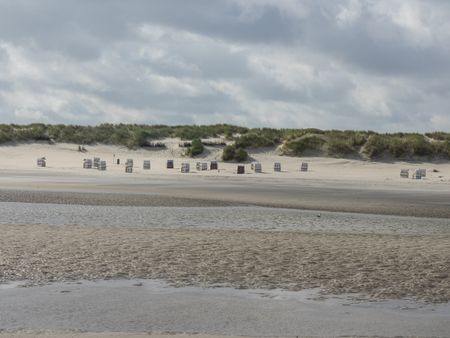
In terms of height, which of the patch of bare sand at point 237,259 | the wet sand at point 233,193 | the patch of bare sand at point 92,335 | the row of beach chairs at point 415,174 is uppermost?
the row of beach chairs at point 415,174

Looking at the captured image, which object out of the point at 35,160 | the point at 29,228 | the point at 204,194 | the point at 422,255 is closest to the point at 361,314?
the point at 422,255

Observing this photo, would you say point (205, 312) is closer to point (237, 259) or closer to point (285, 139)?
point (237, 259)

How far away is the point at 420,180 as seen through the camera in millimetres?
38188

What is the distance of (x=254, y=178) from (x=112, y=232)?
76.3ft

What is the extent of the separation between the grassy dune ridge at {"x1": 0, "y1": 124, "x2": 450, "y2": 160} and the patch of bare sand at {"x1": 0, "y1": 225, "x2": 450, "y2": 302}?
35035mm

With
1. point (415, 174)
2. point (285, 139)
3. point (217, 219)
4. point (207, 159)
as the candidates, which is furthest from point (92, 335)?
point (285, 139)

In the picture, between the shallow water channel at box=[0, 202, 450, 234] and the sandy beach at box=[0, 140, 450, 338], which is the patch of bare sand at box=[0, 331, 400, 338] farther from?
the shallow water channel at box=[0, 202, 450, 234]

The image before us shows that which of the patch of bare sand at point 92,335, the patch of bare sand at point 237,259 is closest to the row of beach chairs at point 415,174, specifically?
the patch of bare sand at point 237,259

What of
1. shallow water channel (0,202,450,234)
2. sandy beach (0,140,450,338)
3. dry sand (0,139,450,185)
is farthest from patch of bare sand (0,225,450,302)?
dry sand (0,139,450,185)

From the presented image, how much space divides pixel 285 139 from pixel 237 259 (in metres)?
41.8

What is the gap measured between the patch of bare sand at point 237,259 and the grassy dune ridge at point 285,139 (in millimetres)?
35035

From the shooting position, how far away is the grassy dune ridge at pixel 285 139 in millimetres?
49875

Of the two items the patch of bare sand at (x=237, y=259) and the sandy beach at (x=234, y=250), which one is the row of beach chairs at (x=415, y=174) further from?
the patch of bare sand at (x=237, y=259)

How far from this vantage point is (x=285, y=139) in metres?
53.3
